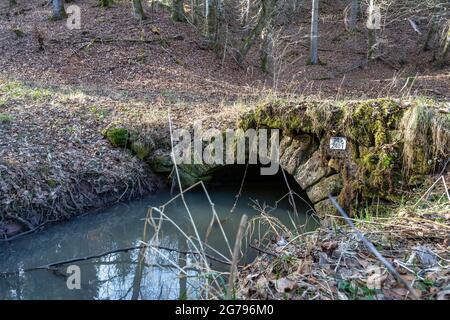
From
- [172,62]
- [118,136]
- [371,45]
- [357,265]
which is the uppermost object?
[371,45]

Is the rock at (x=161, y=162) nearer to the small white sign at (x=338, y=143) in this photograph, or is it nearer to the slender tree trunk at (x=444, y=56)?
the small white sign at (x=338, y=143)

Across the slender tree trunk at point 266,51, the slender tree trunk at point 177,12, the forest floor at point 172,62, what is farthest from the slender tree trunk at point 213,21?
the slender tree trunk at point 177,12

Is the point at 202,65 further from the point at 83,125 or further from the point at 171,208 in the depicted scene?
the point at 171,208

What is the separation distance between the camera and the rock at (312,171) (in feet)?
21.0

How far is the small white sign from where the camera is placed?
6.05 meters

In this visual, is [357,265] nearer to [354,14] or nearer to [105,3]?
[105,3]

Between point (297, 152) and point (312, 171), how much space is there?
1.38 feet

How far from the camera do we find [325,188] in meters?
6.27

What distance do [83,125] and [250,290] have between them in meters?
6.51

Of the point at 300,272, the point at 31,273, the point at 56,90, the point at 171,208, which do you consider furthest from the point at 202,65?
the point at 300,272

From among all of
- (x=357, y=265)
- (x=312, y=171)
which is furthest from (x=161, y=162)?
(x=357, y=265)

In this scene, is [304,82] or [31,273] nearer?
[31,273]

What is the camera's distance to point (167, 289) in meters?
4.25

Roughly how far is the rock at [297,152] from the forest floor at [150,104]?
1461 mm
